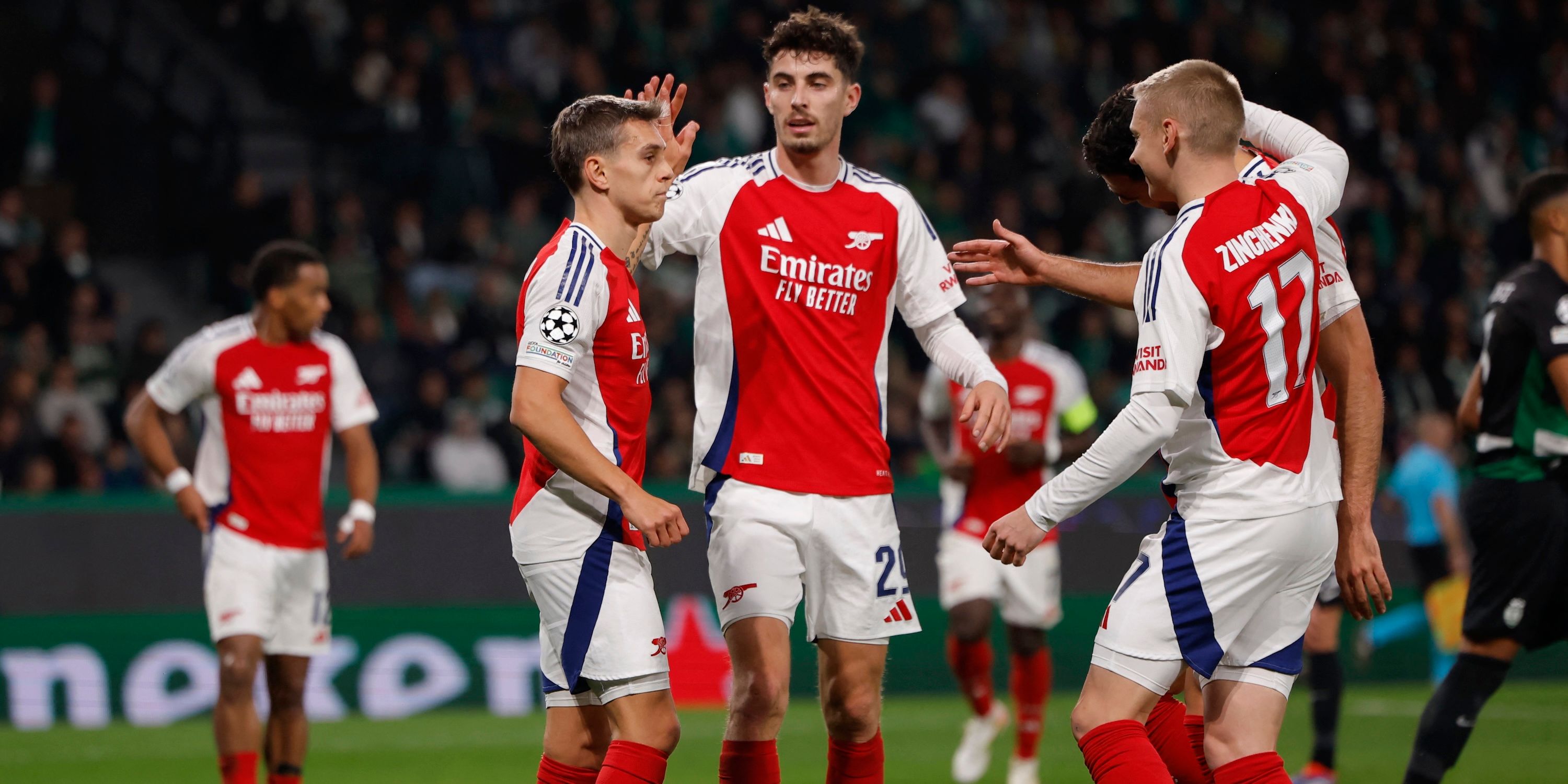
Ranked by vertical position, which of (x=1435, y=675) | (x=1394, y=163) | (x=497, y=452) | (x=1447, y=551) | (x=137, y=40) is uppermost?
(x=137, y=40)

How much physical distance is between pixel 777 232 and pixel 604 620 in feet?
4.93

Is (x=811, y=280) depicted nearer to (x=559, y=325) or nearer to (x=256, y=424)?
(x=559, y=325)

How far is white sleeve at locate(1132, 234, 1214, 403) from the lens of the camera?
4.25 meters

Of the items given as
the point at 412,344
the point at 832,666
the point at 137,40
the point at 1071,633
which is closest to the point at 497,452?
the point at 412,344

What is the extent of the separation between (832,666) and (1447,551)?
28.2ft

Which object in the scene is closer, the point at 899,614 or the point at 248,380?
the point at 899,614

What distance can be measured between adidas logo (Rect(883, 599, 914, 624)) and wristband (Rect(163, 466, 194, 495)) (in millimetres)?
3765

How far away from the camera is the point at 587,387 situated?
15.5ft

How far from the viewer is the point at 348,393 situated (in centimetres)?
777

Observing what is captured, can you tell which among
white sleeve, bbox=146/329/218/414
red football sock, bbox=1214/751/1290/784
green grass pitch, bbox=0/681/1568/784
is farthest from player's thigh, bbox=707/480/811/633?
green grass pitch, bbox=0/681/1568/784

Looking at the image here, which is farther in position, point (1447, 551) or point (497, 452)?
point (497, 452)

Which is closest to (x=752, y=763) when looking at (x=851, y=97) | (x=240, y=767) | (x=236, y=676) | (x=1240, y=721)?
(x=1240, y=721)

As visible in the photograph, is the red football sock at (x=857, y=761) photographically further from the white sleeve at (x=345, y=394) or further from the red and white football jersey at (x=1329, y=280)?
the white sleeve at (x=345, y=394)

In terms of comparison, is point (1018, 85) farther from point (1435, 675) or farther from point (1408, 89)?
point (1435, 675)
